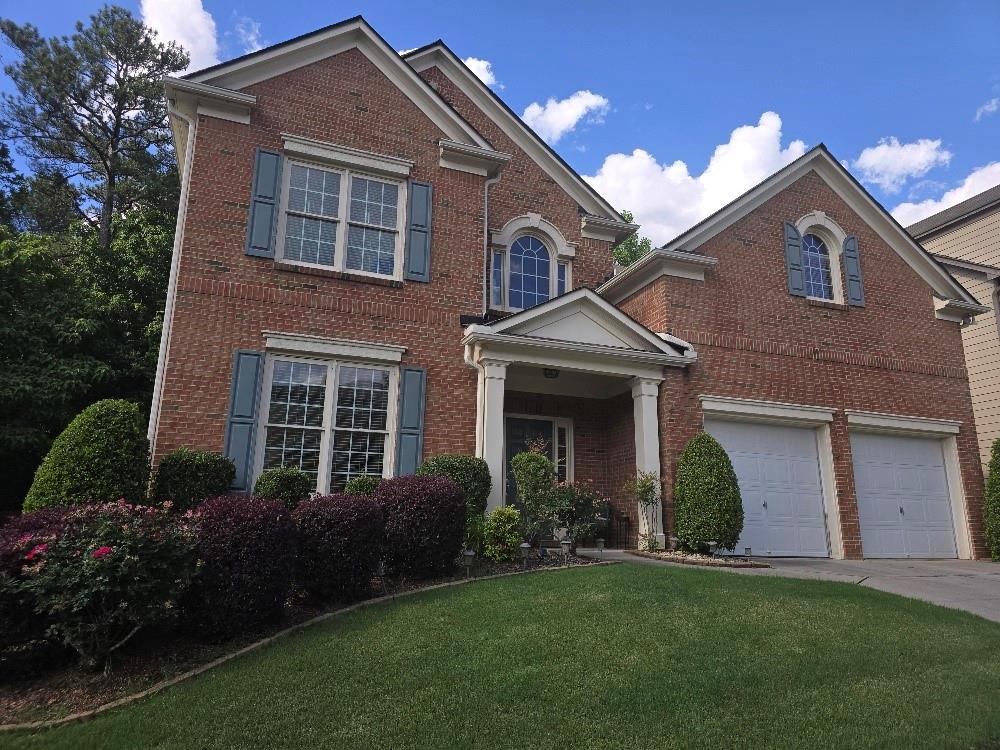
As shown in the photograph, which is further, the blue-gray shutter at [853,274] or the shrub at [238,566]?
the blue-gray shutter at [853,274]

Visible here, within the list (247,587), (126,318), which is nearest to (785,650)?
(247,587)

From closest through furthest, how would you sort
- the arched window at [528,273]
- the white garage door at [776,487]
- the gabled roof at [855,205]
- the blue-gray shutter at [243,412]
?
1. the blue-gray shutter at [243,412]
2. the white garage door at [776,487]
3. the arched window at [528,273]
4. the gabled roof at [855,205]

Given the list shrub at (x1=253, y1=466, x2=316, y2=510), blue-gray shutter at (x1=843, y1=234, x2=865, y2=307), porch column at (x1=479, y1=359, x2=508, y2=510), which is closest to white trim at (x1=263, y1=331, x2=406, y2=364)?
porch column at (x1=479, y1=359, x2=508, y2=510)

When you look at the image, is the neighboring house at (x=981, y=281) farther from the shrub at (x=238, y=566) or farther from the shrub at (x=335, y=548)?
the shrub at (x=238, y=566)

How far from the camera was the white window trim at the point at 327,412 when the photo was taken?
9876mm

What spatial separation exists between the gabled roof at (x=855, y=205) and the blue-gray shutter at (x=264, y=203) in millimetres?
6694

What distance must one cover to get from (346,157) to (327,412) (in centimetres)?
442

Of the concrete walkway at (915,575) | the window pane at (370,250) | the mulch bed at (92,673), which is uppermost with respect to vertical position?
the window pane at (370,250)

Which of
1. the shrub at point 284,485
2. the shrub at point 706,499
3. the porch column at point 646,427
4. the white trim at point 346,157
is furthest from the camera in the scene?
the porch column at point 646,427

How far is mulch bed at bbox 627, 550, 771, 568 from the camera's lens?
9742 millimetres

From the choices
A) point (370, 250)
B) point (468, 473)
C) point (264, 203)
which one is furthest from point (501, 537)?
point (264, 203)

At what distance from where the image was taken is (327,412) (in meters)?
10.3

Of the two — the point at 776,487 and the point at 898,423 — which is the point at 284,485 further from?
the point at 898,423

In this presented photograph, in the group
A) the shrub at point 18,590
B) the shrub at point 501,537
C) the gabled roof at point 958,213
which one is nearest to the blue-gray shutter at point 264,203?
the shrub at point 501,537
